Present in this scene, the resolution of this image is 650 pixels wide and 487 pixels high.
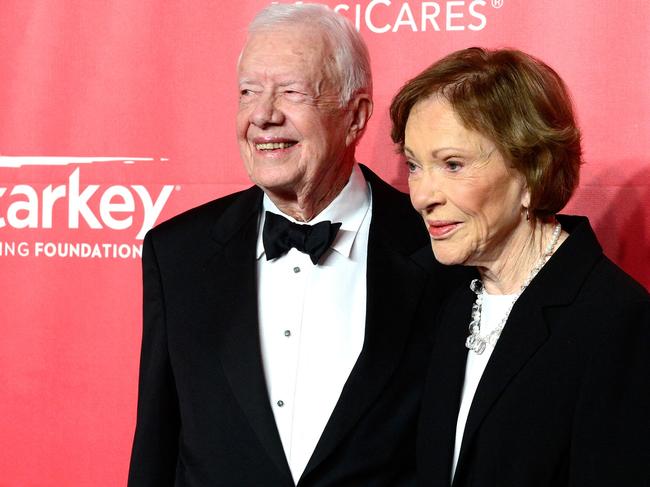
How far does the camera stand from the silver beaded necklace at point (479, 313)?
65.2 inches

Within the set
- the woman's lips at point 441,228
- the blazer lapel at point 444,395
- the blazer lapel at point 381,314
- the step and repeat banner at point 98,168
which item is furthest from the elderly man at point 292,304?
the step and repeat banner at point 98,168

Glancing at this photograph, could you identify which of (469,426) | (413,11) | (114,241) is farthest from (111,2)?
(469,426)

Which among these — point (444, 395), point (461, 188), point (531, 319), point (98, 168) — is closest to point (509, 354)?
point (531, 319)

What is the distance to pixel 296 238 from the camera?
77.4 inches

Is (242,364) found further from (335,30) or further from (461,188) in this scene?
(335,30)

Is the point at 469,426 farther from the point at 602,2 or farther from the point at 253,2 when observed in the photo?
the point at 253,2

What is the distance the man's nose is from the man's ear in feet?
0.56

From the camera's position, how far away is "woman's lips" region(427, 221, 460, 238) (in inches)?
65.2

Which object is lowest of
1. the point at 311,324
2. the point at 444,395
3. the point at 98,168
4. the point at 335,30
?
the point at 444,395

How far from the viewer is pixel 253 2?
261cm

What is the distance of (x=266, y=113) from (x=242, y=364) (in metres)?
0.48

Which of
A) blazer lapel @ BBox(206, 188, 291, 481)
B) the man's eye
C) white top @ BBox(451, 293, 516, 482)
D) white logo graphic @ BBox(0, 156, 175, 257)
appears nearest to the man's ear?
the man's eye

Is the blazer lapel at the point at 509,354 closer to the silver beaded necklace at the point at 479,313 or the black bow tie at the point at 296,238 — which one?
the silver beaded necklace at the point at 479,313

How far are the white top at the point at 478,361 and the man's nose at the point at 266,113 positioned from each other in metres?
0.54
